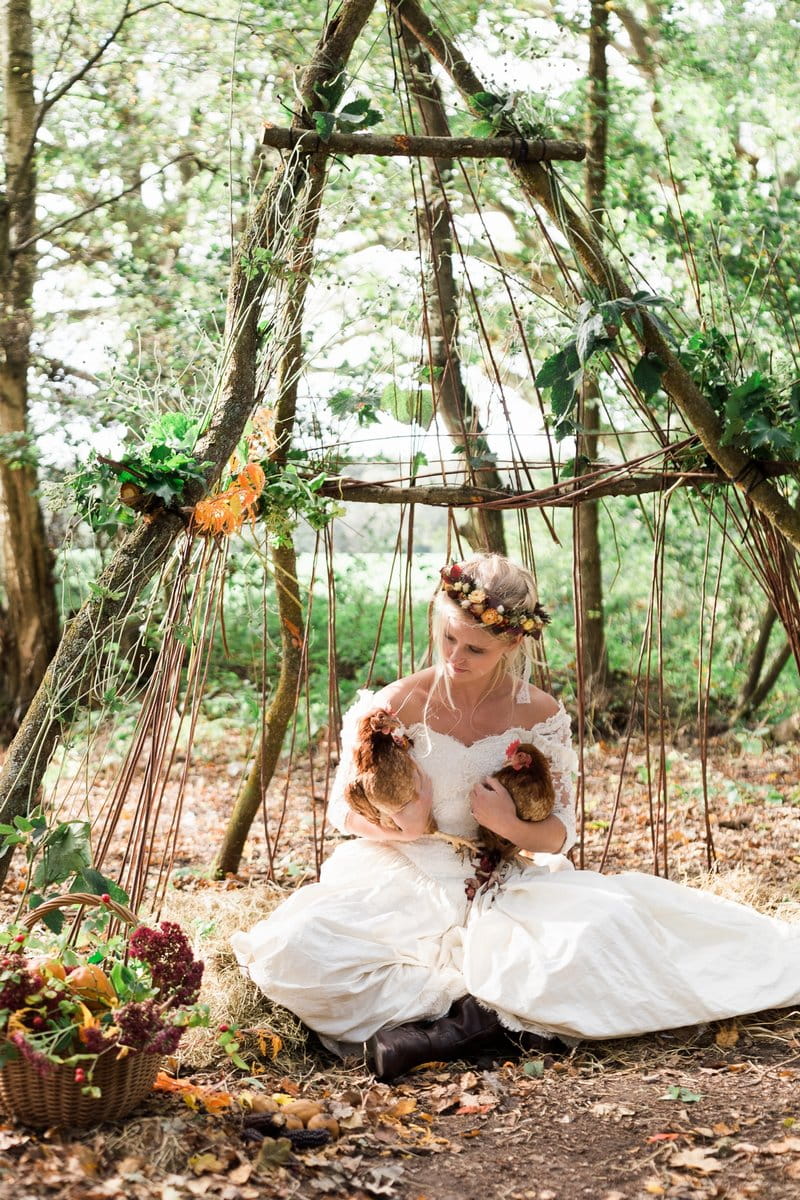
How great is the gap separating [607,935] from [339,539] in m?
6.61

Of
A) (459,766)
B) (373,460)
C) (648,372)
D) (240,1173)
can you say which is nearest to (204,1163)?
(240,1173)

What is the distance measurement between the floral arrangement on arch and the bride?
19.8 inches

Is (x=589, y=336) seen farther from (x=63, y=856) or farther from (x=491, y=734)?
(x=63, y=856)

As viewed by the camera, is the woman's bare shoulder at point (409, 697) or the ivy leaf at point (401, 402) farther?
the ivy leaf at point (401, 402)

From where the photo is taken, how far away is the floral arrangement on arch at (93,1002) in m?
1.83

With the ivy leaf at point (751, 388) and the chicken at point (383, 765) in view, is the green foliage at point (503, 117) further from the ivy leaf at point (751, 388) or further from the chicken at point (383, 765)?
the chicken at point (383, 765)

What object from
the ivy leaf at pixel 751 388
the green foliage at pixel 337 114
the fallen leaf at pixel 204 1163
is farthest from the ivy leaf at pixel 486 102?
the fallen leaf at pixel 204 1163

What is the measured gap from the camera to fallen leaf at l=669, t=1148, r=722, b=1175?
6.39 ft

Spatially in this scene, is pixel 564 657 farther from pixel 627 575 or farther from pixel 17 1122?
pixel 17 1122

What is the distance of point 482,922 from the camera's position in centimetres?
265

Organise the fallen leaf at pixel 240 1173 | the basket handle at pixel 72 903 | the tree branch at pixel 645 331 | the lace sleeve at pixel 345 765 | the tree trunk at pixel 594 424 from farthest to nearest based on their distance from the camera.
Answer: the tree trunk at pixel 594 424, the tree branch at pixel 645 331, the lace sleeve at pixel 345 765, the basket handle at pixel 72 903, the fallen leaf at pixel 240 1173

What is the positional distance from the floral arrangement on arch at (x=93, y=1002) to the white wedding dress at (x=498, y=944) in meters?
0.49

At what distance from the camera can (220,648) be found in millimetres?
7695

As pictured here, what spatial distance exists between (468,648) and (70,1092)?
1373 mm
